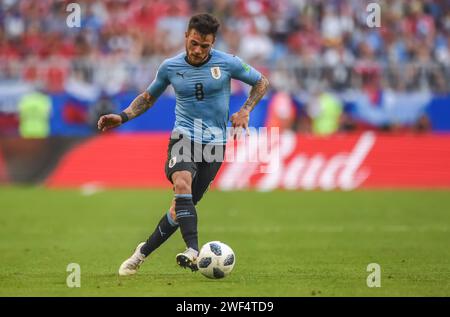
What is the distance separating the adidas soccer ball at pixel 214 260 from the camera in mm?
9617

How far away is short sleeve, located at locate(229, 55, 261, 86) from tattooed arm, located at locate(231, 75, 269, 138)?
76 mm

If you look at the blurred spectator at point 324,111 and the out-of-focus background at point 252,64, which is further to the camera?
the blurred spectator at point 324,111

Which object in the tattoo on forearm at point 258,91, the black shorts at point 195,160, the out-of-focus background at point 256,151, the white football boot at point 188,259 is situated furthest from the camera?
the out-of-focus background at point 256,151

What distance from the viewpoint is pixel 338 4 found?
29.9m

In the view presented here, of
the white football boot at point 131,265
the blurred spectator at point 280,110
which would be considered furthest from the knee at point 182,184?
the blurred spectator at point 280,110

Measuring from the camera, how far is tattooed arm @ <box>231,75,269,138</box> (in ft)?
31.7

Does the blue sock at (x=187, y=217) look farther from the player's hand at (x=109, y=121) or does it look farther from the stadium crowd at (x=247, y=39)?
the stadium crowd at (x=247, y=39)

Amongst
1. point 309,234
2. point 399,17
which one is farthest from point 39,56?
point 309,234

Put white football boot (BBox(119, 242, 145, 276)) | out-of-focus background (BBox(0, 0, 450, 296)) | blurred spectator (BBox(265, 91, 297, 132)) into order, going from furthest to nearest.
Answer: blurred spectator (BBox(265, 91, 297, 132)), out-of-focus background (BBox(0, 0, 450, 296)), white football boot (BBox(119, 242, 145, 276))

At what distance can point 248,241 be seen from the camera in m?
14.0

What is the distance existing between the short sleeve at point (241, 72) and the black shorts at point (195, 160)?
755 mm

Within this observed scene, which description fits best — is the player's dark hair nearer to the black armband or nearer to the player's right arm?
the player's right arm

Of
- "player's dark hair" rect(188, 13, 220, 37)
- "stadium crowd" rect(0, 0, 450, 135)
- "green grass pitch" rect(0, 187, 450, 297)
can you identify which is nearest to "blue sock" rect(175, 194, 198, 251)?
"green grass pitch" rect(0, 187, 450, 297)

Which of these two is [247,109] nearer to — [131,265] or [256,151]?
[131,265]
